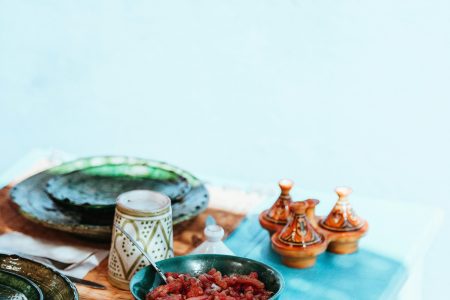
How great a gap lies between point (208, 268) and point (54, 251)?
0.33 metres

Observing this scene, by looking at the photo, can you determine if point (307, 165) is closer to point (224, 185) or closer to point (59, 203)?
point (224, 185)

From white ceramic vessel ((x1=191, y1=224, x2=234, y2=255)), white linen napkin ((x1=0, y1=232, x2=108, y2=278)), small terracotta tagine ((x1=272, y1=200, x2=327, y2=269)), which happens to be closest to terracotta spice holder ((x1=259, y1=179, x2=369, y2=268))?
small terracotta tagine ((x1=272, y1=200, x2=327, y2=269))

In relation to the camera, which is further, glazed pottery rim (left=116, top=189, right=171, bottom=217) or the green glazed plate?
glazed pottery rim (left=116, top=189, right=171, bottom=217)

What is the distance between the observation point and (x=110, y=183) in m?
1.57

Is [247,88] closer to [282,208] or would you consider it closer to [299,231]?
[282,208]

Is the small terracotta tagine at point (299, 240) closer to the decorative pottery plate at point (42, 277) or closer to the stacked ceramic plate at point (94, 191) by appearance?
the stacked ceramic plate at point (94, 191)

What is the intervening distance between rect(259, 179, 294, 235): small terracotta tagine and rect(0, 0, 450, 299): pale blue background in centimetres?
196

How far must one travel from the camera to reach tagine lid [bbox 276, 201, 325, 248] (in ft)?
4.21

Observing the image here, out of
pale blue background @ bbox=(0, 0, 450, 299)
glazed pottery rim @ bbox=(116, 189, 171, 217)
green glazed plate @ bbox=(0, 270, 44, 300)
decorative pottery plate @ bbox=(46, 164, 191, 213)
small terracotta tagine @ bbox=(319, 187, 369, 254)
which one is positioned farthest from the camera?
pale blue background @ bbox=(0, 0, 450, 299)

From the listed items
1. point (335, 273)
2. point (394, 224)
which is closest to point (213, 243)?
point (335, 273)

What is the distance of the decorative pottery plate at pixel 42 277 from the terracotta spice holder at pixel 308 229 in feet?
1.34

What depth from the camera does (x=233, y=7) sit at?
387 centimetres

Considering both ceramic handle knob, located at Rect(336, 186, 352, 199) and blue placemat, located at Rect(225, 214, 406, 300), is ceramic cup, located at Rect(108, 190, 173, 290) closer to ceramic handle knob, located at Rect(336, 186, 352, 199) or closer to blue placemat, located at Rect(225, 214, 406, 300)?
blue placemat, located at Rect(225, 214, 406, 300)

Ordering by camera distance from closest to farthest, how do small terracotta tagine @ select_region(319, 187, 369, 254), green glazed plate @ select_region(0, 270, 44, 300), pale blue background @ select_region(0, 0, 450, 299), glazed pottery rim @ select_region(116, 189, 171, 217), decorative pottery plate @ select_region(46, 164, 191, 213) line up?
green glazed plate @ select_region(0, 270, 44, 300)
glazed pottery rim @ select_region(116, 189, 171, 217)
small terracotta tagine @ select_region(319, 187, 369, 254)
decorative pottery plate @ select_region(46, 164, 191, 213)
pale blue background @ select_region(0, 0, 450, 299)
